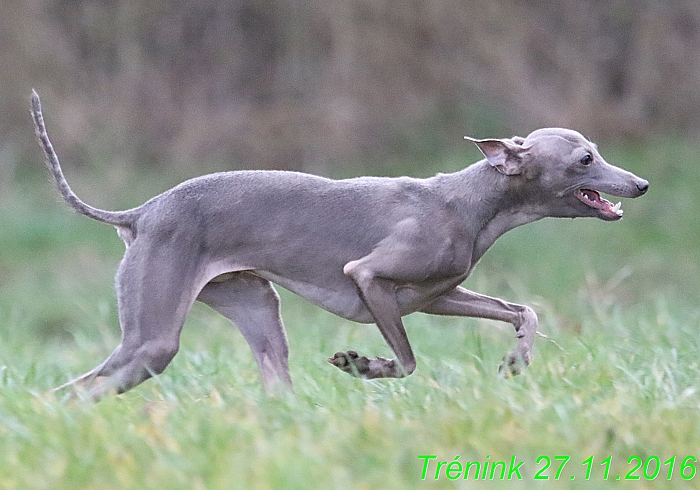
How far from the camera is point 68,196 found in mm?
5168

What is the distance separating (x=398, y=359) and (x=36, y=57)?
10457 millimetres

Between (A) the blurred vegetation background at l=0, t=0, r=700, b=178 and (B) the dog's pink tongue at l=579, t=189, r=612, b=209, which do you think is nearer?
(B) the dog's pink tongue at l=579, t=189, r=612, b=209

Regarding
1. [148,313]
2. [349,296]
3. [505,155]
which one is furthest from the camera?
[349,296]

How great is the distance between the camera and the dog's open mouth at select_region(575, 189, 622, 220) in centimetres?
495

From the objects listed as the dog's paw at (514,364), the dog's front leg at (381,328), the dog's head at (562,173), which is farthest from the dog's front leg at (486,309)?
the dog's head at (562,173)

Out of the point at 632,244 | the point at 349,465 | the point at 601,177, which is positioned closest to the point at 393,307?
the point at 601,177

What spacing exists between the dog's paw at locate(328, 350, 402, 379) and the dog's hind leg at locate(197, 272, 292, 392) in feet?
1.29

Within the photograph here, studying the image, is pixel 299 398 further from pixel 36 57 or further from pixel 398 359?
pixel 36 57

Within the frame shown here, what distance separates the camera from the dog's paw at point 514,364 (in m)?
4.76

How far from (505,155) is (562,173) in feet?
0.82

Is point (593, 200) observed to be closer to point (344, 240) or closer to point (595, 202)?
point (595, 202)

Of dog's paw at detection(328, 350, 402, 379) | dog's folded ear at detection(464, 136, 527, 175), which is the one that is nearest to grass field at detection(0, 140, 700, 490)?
dog's paw at detection(328, 350, 402, 379)

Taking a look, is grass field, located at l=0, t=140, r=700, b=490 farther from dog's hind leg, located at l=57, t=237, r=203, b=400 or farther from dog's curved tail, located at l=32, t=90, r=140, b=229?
dog's curved tail, located at l=32, t=90, r=140, b=229

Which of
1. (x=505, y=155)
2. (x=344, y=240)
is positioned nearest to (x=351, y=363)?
(x=344, y=240)
